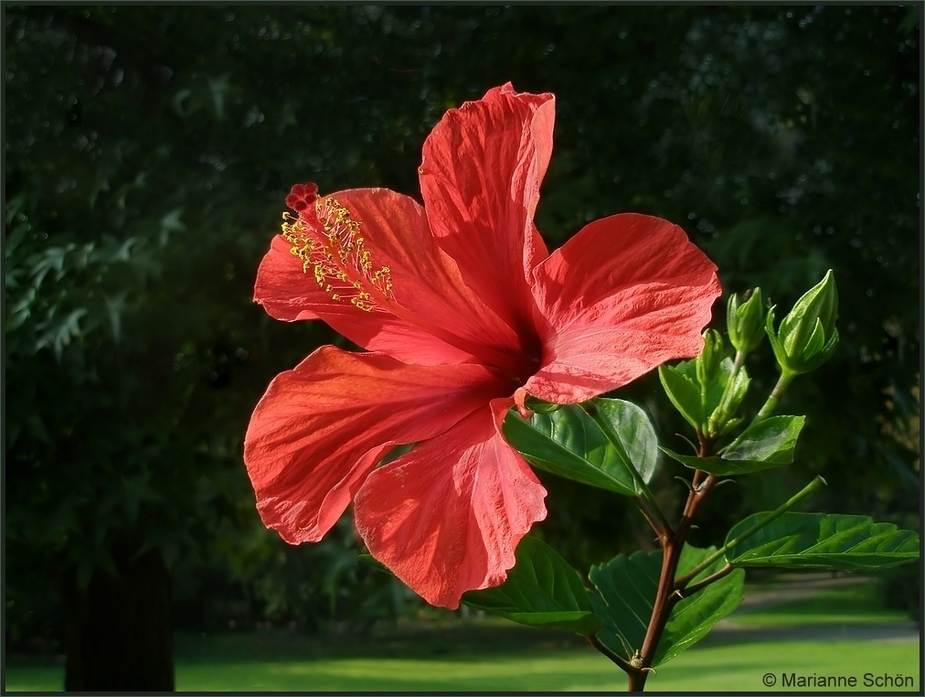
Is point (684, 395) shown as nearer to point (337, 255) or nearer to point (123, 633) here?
point (337, 255)

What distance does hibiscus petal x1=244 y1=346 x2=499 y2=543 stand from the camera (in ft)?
1.10

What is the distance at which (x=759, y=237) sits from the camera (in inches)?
Answer: 76.9

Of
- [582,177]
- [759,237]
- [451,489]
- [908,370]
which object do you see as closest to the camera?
[451,489]

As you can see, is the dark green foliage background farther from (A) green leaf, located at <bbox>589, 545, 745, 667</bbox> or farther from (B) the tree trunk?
(A) green leaf, located at <bbox>589, 545, 745, 667</bbox>

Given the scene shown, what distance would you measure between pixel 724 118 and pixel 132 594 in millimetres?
1971

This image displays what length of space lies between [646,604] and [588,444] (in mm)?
86

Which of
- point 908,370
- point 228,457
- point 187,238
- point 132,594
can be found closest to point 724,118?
point 908,370

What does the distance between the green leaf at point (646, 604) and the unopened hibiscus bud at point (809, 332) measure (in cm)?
11

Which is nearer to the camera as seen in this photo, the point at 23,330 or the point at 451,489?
the point at 451,489

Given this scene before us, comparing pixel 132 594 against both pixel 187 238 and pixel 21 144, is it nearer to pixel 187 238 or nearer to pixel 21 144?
pixel 187 238

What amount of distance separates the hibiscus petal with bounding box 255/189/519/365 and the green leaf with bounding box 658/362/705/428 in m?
0.06

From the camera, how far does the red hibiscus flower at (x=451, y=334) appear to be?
296mm

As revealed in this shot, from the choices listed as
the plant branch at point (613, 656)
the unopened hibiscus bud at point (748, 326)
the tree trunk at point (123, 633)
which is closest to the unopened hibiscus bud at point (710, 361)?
the unopened hibiscus bud at point (748, 326)

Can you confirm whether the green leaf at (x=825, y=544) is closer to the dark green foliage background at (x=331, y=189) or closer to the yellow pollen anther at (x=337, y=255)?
the yellow pollen anther at (x=337, y=255)
